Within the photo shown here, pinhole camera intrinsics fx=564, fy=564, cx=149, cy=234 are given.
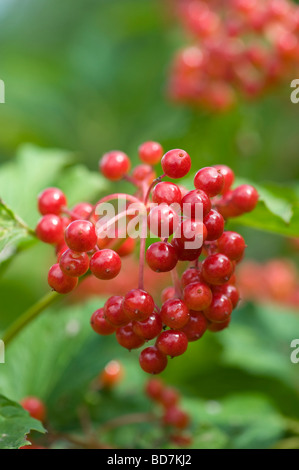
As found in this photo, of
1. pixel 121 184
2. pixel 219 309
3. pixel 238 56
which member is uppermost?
pixel 238 56

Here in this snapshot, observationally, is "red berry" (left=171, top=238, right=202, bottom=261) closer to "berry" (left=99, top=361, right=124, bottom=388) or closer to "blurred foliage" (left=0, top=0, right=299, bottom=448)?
"blurred foliage" (left=0, top=0, right=299, bottom=448)

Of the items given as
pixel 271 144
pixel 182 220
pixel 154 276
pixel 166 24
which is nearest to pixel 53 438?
pixel 182 220

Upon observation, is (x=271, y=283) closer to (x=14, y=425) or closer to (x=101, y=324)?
(x=101, y=324)

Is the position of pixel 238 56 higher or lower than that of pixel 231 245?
higher

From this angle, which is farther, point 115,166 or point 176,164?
point 115,166

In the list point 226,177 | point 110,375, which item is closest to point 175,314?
point 226,177

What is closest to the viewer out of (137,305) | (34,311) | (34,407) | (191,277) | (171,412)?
(137,305)
